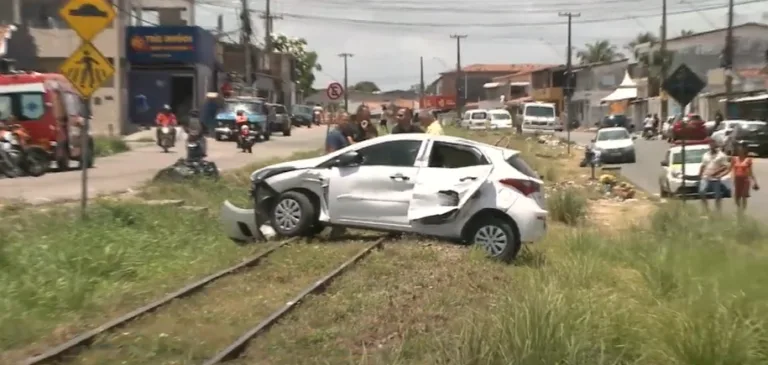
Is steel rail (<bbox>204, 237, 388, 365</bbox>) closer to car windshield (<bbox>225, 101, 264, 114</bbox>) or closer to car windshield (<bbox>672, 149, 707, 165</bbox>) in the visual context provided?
car windshield (<bbox>672, 149, 707, 165</bbox>)

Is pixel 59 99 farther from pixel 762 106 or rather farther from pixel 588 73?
pixel 588 73

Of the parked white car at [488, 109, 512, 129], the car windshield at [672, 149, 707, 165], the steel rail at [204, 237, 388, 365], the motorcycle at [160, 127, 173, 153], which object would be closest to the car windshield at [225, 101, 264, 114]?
the motorcycle at [160, 127, 173, 153]

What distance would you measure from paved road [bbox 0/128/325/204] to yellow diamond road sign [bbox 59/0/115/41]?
649cm

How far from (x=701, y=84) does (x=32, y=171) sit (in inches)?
645

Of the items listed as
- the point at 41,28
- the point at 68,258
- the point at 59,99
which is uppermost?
the point at 41,28

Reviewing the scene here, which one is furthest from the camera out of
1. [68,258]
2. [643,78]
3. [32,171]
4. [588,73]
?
[588,73]

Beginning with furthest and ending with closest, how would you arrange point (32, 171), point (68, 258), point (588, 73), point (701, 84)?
point (588, 73) < point (32, 171) < point (701, 84) < point (68, 258)

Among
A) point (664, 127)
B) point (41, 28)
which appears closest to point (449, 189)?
point (41, 28)

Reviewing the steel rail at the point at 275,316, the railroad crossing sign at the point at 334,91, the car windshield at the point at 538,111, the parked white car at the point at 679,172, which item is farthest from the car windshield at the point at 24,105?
the car windshield at the point at 538,111

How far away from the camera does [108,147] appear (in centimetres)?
4141

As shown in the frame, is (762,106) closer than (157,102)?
Yes

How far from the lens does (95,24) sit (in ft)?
49.9

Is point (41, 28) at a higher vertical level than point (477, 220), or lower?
higher

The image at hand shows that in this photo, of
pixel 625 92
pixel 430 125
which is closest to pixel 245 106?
pixel 430 125
